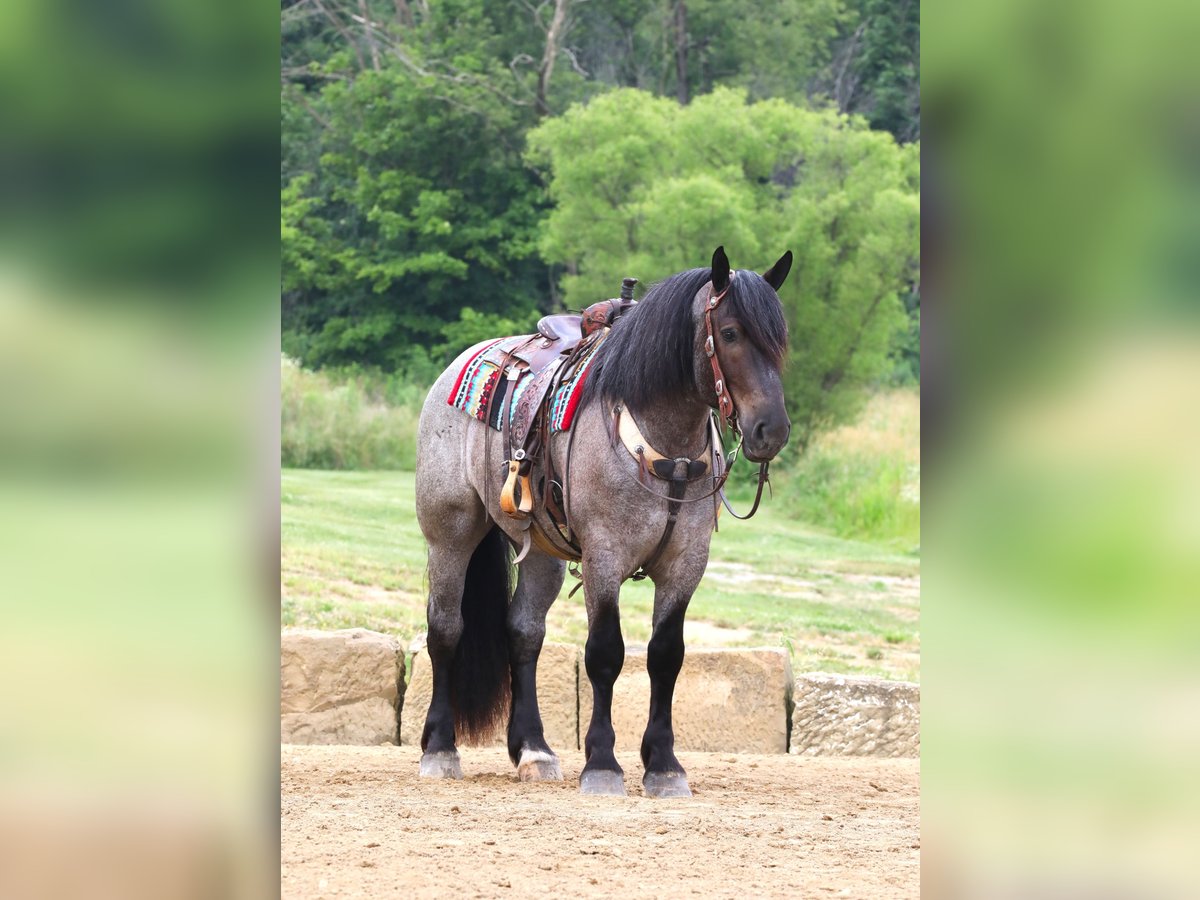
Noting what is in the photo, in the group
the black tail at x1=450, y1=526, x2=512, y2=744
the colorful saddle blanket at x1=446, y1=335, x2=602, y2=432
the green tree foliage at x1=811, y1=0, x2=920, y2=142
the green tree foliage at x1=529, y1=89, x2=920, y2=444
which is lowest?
the black tail at x1=450, y1=526, x2=512, y2=744

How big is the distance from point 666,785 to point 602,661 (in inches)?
21.5

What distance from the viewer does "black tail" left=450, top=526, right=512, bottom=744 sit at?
23.2 feet

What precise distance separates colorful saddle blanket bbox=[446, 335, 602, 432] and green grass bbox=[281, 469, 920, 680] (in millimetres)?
2740

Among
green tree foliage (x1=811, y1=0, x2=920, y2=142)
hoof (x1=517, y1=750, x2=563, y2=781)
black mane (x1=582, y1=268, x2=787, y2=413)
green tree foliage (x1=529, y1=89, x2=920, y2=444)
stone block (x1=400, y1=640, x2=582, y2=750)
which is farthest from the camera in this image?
green tree foliage (x1=811, y1=0, x2=920, y2=142)

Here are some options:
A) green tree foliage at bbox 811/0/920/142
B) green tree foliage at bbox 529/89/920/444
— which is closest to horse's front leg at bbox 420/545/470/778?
green tree foliage at bbox 529/89/920/444

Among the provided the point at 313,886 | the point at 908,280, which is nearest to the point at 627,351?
the point at 313,886

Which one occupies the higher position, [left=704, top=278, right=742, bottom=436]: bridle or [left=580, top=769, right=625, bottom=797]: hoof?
[left=704, top=278, right=742, bottom=436]: bridle

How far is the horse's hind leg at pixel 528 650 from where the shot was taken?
6801mm

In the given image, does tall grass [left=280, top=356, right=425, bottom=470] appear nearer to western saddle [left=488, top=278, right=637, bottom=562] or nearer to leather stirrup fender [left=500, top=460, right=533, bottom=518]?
western saddle [left=488, top=278, right=637, bottom=562]

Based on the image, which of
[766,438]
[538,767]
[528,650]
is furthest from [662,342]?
[538,767]

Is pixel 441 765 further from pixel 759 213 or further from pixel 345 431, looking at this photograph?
pixel 759 213

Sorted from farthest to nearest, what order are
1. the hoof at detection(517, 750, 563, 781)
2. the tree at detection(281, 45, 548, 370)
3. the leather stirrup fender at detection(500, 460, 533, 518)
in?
1. the tree at detection(281, 45, 548, 370)
2. the hoof at detection(517, 750, 563, 781)
3. the leather stirrup fender at detection(500, 460, 533, 518)

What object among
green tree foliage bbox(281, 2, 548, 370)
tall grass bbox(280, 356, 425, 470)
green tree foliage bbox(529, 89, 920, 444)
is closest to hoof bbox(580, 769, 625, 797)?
tall grass bbox(280, 356, 425, 470)

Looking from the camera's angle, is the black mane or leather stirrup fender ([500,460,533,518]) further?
leather stirrup fender ([500,460,533,518])
